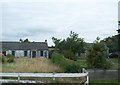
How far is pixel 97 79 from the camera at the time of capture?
643 inches

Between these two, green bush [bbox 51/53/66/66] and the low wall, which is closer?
the low wall

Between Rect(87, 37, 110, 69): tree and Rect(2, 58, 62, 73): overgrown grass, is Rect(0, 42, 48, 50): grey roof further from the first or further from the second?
Rect(87, 37, 110, 69): tree

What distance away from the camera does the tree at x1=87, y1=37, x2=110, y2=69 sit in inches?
749

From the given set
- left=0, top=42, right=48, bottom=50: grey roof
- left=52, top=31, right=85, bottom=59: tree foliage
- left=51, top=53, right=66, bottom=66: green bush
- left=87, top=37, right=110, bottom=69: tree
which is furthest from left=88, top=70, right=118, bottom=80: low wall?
left=0, top=42, right=48, bottom=50: grey roof

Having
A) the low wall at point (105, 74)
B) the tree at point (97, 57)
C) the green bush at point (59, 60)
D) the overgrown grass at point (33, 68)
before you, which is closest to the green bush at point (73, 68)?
the low wall at point (105, 74)

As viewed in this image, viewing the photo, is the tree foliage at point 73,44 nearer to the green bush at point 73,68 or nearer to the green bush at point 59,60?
the green bush at point 59,60

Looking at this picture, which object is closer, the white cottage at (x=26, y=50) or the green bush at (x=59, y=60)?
the green bush at (x=59, y=60)

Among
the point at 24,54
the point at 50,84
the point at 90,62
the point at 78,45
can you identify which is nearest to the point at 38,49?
the point at 24,54

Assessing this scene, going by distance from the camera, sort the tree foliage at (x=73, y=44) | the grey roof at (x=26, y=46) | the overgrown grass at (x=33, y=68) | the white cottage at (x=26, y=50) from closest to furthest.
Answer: the overgrown grass at (x=33, y=68) < the tree foliage at (x=73, y=44) < the white cottage at (x=26, y=50) < the grey roof at (x=26, y=46)

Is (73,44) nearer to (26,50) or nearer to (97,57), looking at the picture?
(26,50)

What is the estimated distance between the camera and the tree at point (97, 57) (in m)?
19.0

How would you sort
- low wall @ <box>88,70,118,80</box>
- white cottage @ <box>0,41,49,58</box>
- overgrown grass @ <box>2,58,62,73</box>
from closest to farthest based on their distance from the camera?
low wall @ <box>88,70,118,80</box> < overgrown grass @ <box>2,58,62,73</box> < white cottage @ <box>0,41,49,58</box>

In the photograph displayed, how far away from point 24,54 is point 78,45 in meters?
10.9

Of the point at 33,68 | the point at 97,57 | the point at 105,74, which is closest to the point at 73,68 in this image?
the point at 105,74
